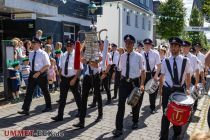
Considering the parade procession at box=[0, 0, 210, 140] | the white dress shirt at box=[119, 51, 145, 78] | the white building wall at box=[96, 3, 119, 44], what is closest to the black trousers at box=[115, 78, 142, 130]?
the parade procession at box=[0, 0, 210, 140]

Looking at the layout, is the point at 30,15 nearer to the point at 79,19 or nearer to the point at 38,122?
the point at 79,19

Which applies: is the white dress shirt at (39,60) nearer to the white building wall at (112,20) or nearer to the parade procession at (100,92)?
the parade procession at (100,92)

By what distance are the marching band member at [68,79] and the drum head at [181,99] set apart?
2.47 metres

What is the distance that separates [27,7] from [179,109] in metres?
10.5

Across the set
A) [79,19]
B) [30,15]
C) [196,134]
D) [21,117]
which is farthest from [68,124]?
[79,19]

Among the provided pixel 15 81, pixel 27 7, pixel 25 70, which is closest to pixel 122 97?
pixel 15 81

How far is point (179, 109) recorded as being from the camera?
582 cm

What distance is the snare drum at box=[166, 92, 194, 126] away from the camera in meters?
5.81

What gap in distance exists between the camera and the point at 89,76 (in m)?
7.82

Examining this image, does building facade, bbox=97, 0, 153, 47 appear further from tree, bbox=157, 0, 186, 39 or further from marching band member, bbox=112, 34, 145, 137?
marching band member, bbox=112, 34, 145, 137

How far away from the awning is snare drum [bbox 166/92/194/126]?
9518mm

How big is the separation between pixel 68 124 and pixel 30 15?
8.86 m

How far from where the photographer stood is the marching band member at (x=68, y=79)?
7.88 m

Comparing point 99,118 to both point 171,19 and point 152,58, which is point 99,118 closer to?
point 152,58
